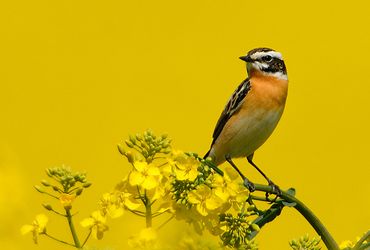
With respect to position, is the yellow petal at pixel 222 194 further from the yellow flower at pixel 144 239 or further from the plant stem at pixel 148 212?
the yellow flower at pixel 144 239

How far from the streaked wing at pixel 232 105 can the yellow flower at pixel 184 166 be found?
271cm

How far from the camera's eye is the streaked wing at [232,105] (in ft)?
17.2

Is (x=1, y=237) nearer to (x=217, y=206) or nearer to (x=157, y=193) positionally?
(x=157, y=193)

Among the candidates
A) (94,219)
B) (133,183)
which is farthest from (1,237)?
(133,183)

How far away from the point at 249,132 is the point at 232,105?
316mm

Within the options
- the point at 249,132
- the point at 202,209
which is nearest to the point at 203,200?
the point at 202,209

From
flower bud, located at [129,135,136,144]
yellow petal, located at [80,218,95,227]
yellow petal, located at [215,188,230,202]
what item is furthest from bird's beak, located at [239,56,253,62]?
yellow petal, located at [80,218,95,227]

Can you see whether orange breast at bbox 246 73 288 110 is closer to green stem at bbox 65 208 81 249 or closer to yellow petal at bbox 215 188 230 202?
yellow petal at bbox 215 188 230 202

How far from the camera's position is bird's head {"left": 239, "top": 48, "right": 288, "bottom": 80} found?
5.17m

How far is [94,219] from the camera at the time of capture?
2.37m

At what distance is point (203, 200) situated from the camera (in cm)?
237

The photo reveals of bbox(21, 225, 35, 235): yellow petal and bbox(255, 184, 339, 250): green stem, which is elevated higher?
bbox(21, 225, 35, 235): yellow petal

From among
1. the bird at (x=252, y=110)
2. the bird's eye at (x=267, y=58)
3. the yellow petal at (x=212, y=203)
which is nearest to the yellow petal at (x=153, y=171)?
the yellow petal at (x=212, y=203)

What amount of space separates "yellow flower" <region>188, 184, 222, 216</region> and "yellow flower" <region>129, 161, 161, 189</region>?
140 millimetres
